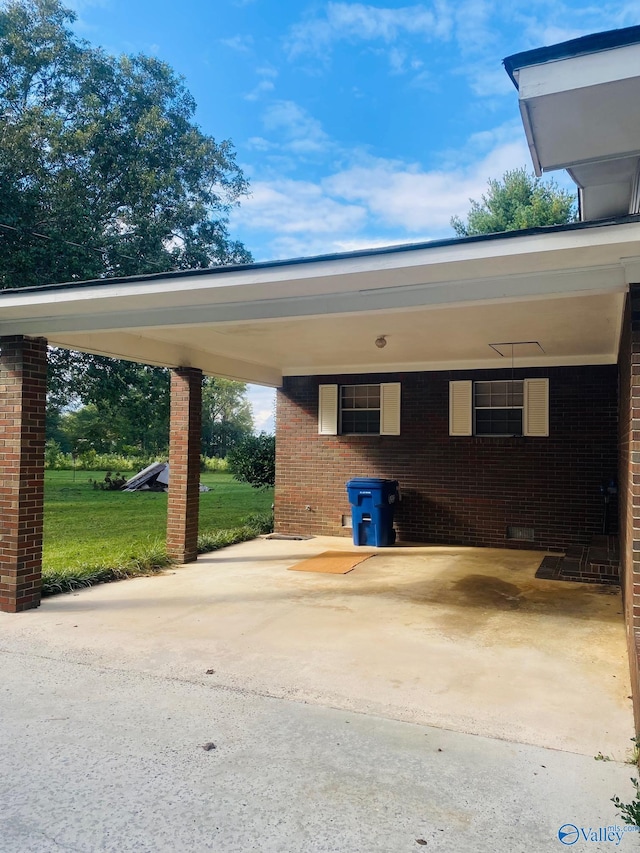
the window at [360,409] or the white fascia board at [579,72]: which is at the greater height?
the white fascia board at [579,72]

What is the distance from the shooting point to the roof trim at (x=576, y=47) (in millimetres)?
3562

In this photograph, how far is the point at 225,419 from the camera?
159 feet

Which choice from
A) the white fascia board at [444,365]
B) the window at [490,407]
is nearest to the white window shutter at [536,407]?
the window at [490,407]

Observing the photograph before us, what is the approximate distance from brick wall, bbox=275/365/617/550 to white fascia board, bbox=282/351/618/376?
0.10m

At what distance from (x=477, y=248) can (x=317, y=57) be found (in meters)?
28.3

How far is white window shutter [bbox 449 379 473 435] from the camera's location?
31.9 ft

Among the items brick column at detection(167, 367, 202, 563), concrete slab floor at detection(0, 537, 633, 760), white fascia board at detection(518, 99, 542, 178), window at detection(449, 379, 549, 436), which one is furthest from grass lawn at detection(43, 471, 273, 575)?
white fascia board at detection(518, 99, 542, 178)

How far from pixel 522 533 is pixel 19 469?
23.0 ft

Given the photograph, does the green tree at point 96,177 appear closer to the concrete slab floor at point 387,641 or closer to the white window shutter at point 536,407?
the concrete slab floor at point 387,641

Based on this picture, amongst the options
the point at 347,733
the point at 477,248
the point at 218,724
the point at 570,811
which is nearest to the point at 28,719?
the point at 218,724

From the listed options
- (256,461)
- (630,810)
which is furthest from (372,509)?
(630,810)

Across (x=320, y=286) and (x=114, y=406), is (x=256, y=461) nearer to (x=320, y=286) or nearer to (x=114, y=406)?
(x=114, y=406)

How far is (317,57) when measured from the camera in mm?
27672

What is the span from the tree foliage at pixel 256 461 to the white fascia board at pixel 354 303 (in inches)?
274
